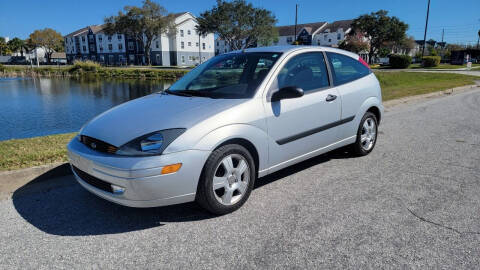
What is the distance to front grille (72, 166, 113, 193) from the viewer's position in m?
3.08

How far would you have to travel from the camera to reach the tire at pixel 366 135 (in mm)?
5102

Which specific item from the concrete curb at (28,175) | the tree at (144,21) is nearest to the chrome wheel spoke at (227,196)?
the concrete curb at (28,175)

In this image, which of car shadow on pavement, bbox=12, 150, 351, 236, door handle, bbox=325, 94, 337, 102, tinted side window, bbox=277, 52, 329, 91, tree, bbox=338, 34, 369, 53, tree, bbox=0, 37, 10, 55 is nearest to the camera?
car shadow on pavement, bbox=12, 150, 351, 236

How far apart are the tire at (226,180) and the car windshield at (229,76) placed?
69 centimetres

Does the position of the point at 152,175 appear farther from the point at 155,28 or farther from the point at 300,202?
the point at 155,28

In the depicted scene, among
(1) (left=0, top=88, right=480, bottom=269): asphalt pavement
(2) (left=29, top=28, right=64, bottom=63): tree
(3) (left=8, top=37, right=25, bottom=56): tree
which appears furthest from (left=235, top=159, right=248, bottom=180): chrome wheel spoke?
(3) (left=8, top=37, right=25, bottom=56): tree

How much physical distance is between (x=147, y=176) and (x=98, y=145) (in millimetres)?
683

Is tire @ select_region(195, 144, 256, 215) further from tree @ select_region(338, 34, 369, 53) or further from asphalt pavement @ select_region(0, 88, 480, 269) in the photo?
tree @ select_region(338, 34, 369, 53)

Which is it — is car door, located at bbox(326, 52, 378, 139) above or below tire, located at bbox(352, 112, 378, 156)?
above

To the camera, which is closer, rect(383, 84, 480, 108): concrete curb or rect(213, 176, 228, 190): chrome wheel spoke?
rect(213, 176, 228, 190): chrome wheel spoke

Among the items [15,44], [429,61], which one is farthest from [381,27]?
[15,44]

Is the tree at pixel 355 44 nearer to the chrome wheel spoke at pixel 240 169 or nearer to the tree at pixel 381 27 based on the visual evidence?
the tree at pixel 381 27

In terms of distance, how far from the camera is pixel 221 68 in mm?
4457

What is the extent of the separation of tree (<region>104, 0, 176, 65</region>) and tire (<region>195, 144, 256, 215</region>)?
68398 mm
